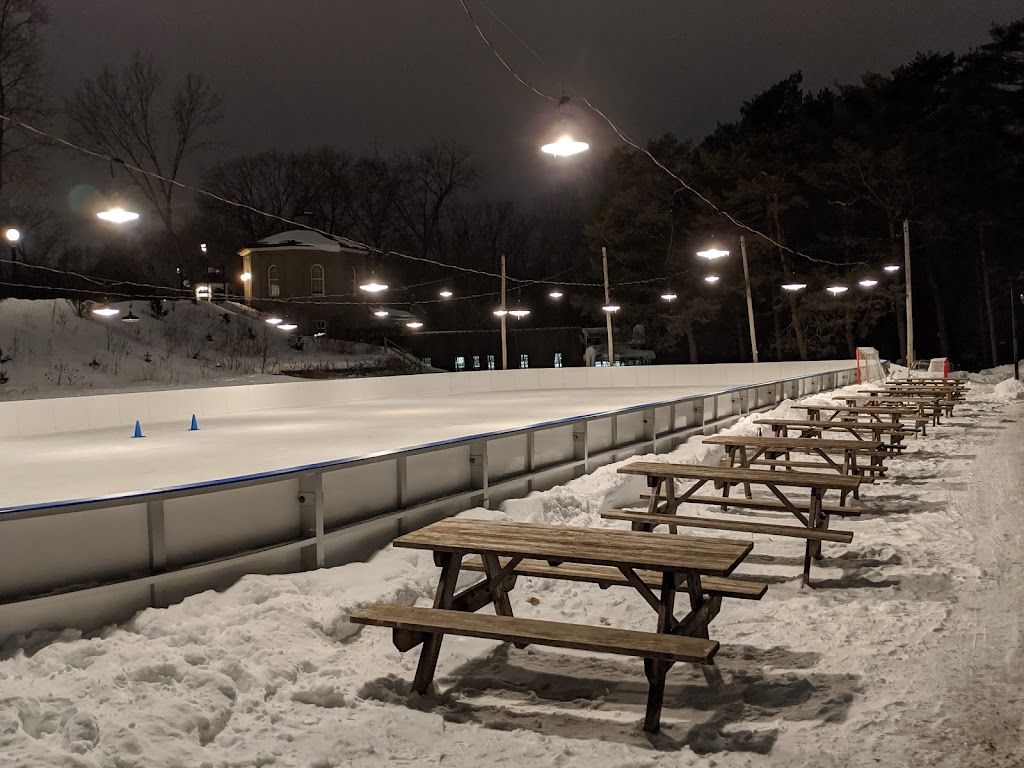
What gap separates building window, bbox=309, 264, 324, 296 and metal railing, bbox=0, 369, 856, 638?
46.6 metres

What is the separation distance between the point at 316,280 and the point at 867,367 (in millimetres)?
35510

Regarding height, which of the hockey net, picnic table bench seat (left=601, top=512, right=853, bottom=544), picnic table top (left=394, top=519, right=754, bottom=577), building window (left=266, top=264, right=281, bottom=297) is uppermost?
building window (left=266, top=264, right=281, bottom=297)

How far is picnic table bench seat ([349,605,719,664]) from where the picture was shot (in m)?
3.80

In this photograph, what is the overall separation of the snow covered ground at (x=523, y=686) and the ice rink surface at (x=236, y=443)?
2.26 meters

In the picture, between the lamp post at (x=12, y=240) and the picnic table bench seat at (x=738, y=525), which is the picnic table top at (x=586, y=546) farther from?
the lamp post at (x=12, y=240)

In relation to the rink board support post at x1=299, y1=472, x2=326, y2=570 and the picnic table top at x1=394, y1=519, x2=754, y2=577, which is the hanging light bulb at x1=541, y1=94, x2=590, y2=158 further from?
the picnic table top at x1=394, y1=519, x2=754, y2=577

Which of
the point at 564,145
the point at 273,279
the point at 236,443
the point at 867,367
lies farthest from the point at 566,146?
the point at 273,279

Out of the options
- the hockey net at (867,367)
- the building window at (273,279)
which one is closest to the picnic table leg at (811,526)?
the hockey net at (867,367)

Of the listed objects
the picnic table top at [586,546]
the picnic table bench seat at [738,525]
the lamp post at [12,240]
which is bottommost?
the picnic table bench seat at [738,525]

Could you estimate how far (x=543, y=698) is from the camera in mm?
4328

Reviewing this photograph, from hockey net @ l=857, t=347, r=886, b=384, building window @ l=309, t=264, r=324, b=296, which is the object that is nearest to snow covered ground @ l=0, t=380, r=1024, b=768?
hockey net @ l=857, t=347, r=886, b=384

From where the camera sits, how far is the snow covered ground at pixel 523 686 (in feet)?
11.8

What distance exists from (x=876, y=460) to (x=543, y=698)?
26.0 feet

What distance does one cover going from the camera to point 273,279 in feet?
176
